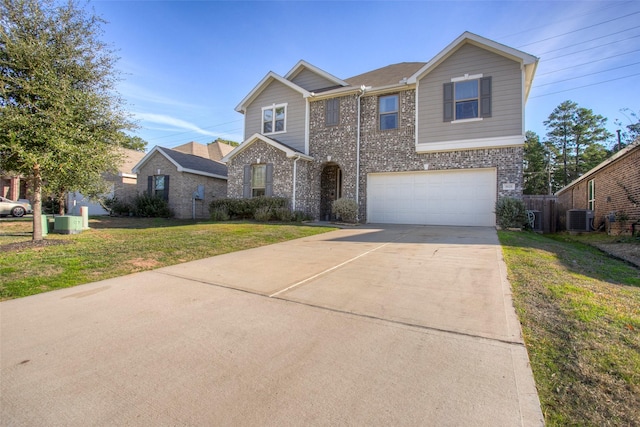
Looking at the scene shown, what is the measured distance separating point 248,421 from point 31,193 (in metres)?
8.61

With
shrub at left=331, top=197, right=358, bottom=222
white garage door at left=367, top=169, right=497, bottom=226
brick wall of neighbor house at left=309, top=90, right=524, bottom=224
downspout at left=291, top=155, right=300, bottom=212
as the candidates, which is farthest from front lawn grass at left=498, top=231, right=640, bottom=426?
downspout at left=291, top=155, right=300, bottom=212

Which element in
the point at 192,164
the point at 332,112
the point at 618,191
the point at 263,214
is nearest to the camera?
the point at 618,191

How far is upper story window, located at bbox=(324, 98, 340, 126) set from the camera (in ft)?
48.8

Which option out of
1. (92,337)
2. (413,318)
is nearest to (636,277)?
(413,318)

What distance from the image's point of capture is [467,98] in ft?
40.4

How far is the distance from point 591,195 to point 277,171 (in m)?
14.7

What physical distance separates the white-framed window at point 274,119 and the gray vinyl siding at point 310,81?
1.85 metres

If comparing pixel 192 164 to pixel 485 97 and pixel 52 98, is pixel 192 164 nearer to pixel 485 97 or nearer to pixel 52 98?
pixel 52 98

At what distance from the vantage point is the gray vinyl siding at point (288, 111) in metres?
15.7

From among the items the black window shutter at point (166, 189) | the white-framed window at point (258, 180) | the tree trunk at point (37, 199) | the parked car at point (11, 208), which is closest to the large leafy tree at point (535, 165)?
the white-framed window at point (258, 180)

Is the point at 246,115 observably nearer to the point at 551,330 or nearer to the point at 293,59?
the point at 293,59

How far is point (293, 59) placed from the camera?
1677 centimetres

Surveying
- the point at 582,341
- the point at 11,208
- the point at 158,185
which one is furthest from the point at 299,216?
the point at 11,208

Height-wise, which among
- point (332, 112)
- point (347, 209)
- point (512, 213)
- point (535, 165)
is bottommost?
point (512, 213)
